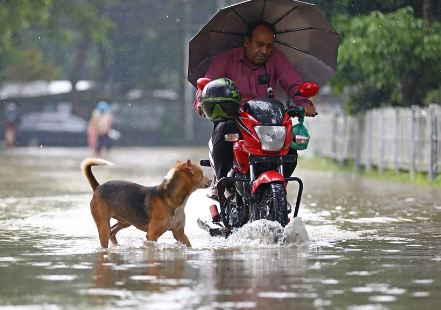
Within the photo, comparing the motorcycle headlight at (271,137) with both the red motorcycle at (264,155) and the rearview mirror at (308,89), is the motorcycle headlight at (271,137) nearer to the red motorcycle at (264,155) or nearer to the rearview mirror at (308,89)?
the red motorcycle at (264,155)

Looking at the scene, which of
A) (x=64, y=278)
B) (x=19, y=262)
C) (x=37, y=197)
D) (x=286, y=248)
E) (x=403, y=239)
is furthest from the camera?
(x=37, y=197)

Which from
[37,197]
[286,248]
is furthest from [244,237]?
[37,197]

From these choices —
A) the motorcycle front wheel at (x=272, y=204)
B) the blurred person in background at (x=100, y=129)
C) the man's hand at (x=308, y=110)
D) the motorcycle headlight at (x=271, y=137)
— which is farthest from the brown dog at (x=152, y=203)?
the blurred person in background at (x=100, y=129)

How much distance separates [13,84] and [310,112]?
180ft

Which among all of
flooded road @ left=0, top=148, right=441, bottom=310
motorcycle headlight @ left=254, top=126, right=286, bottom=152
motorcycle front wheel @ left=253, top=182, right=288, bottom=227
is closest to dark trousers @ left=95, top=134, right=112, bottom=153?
flooded road @ left=0, top=148, right=441, bottom=310

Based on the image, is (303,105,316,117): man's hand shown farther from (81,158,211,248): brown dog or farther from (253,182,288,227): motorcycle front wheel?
(81,158,211,248): brown dog

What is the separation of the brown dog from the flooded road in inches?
6.1

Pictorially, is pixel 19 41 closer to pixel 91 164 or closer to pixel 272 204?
pixel 91 164

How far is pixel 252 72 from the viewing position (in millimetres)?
9750

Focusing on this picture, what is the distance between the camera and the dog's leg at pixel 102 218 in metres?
9.41

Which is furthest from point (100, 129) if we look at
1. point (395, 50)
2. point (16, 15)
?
point (395, 50)

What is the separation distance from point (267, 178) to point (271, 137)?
12.9 inches

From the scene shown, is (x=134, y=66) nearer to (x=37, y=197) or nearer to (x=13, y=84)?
(x=13, y=84)

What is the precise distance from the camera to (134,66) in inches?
2591
